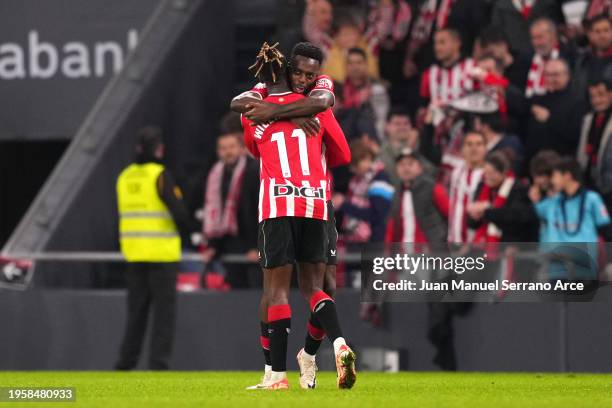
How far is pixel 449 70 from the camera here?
1683cm

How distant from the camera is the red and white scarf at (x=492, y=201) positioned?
15188 mm

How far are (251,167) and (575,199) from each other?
327 cm

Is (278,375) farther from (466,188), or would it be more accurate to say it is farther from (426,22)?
(426,22)

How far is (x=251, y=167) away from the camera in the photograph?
16297 millimetres

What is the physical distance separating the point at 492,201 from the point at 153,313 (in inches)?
126

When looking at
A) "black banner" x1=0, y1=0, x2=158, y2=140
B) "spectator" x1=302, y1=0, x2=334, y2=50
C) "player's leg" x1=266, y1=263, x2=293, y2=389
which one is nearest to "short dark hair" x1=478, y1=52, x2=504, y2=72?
"spectator" x1=302, y1=0, x2=334, y2=50

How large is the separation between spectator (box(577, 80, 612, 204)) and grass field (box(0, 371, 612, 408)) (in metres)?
2.05

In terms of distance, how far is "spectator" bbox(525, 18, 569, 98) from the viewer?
16156 mm

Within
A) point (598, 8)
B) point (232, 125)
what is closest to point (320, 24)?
point (232, 125)

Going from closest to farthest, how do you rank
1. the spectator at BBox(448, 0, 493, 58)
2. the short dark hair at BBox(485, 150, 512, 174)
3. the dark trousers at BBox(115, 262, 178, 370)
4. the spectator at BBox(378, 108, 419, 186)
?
the short dark hair at BBox(485, 150, 512, 174) < the dark trousers at BBox(115, 262, 178, 370) < the spectator at BBox(378, 108, 419, 186) < the spectator at BBox(448, 0, 493, 58)

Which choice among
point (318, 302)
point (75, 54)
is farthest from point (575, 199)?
point (75, 54)

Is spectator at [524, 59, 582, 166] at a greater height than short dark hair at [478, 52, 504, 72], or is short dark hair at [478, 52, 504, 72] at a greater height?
short dark hair at [478, 52, 504, 72]

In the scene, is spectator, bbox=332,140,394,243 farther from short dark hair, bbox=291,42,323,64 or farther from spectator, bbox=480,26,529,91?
short dark hair, bbox=291,42,323,64

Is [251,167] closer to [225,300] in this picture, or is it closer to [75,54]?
[225,300]
